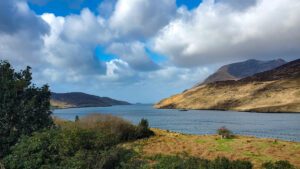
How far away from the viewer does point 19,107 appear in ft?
88.1

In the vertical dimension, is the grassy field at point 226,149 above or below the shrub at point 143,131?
below

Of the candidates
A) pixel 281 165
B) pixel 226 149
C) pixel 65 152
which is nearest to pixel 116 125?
pixel 226 149

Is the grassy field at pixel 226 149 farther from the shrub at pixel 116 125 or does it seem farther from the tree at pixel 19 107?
the tree at pixel 19 107

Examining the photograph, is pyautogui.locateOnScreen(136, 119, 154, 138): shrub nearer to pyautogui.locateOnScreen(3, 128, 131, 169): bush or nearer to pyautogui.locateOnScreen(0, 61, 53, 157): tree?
pyautogui.locateOnScreen(0, 61, 53, 157): tree

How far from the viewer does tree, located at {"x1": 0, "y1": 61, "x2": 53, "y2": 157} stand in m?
26.2

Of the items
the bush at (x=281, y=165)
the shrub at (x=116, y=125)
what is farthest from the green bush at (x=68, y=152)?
the shrub at (x=116, y=125)

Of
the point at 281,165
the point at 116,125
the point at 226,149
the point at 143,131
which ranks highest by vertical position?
the point at 116,125

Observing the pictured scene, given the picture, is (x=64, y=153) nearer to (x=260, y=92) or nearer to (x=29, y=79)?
(x=29, y=79)

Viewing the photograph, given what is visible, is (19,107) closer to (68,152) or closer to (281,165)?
(68,152)

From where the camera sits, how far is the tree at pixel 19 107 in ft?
86.0

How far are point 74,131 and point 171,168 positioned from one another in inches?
301

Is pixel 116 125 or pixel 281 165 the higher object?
pixel 116 125

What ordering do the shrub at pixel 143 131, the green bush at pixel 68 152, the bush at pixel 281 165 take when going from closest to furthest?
the bush at pixel 281 165
the green bush at pixel 68 152
the shrub at pixel 143 131

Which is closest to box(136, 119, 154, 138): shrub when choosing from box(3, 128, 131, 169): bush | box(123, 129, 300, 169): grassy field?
box(123, 129, 300, 169): grassy field
